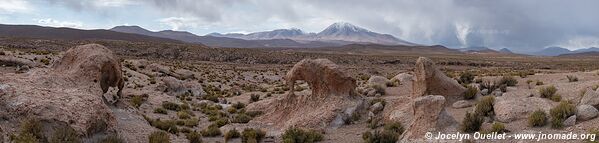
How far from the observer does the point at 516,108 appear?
52.0 feet

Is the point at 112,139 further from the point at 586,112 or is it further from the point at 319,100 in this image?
the point at 586,112

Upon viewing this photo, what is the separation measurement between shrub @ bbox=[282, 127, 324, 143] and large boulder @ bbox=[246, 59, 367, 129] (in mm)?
2721

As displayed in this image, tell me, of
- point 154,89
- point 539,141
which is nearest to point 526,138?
point 539,141

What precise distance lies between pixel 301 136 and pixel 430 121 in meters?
4.18

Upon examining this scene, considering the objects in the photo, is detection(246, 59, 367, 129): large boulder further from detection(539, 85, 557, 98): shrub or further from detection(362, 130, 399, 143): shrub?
detection(539, 85, 557, 98): shrub

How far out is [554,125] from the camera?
13.9 m

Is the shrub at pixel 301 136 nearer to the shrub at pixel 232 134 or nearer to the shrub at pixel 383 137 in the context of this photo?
the shrub at pixel 383 137

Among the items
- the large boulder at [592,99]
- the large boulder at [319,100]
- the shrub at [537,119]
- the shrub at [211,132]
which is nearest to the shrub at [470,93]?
the large boulder at [319,100]

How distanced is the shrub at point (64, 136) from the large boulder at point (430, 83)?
1327 cm

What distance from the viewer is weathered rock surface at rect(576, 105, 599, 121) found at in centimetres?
1397

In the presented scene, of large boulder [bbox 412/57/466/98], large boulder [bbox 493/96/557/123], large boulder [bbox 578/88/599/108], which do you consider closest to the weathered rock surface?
large boulder [bbox 578/88/599/108]

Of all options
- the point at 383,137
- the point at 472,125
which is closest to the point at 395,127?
the point at 383,137

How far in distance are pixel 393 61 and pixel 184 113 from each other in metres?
86.9

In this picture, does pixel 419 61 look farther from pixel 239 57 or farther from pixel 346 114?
pixel 239 57
